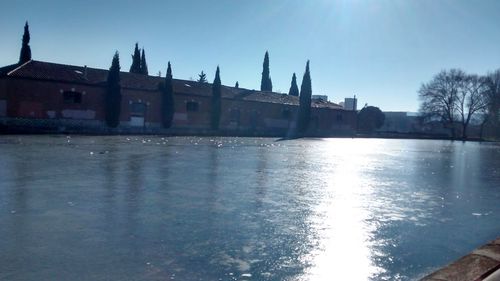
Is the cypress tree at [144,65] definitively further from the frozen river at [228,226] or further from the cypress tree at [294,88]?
the frozen river at [228,226]

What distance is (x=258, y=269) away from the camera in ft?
13.9

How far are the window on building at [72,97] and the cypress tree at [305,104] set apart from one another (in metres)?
26.4

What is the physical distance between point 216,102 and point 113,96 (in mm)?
12147

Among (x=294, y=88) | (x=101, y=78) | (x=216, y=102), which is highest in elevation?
(x=294, y=88)

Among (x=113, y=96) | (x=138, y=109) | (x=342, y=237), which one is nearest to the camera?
(x=342, y=237)

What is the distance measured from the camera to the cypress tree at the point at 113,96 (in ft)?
123

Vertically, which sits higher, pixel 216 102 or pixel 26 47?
pixel 26 47

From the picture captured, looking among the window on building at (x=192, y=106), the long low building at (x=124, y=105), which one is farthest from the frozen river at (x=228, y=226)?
the window on building at (x=192, y=106)

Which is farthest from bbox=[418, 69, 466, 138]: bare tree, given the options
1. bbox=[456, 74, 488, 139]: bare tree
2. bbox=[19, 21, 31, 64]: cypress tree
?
bbox=[19, 21, 31, 64]: cypress tree

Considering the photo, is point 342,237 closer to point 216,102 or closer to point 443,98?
point 216,102

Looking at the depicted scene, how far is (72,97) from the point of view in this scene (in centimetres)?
3672

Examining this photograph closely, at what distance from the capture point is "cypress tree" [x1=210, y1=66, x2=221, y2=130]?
45719 millimetres

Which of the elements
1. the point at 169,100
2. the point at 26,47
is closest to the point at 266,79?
the point at 169,100

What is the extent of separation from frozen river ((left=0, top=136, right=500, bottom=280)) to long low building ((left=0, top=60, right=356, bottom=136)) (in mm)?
26105
